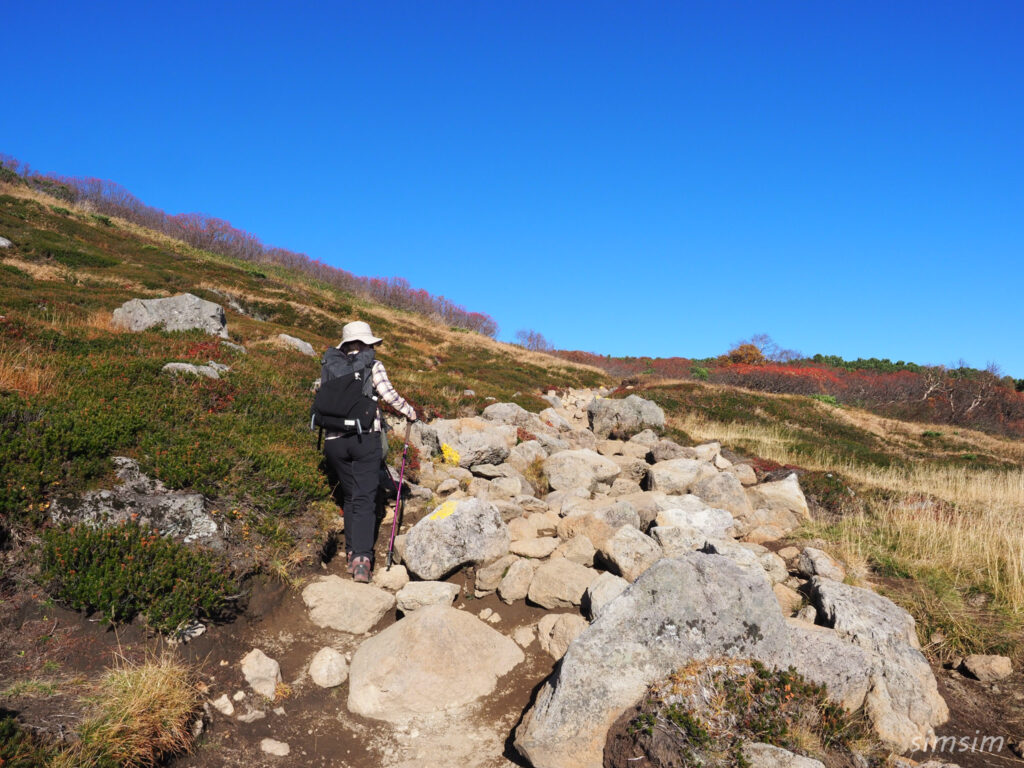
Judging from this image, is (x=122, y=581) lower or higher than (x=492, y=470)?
lower

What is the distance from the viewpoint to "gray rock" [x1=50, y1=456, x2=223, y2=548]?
568cm

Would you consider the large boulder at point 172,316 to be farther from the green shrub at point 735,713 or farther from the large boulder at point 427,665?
the green shrub at point 735,713

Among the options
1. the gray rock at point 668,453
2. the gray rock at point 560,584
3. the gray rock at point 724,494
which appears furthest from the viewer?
the gray rock at point 668,453

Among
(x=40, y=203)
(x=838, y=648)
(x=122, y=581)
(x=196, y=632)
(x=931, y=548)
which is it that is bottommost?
(x=196, y=632)

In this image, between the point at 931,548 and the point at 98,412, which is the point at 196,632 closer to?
the point at 98,412

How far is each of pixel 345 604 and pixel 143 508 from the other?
8.00 feet

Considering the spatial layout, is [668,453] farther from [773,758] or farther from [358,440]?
[773,758]

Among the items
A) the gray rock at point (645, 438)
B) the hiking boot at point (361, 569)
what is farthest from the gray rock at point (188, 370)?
the gray rock at point (645, 438)

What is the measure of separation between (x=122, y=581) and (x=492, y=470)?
6.12 meters

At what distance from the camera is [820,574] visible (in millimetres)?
7246

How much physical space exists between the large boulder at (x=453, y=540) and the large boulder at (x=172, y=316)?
12.7m

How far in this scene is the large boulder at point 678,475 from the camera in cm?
1070

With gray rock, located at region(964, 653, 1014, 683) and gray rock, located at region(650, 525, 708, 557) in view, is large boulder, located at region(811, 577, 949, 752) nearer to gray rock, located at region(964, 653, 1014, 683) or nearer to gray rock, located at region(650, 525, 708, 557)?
gray rock, located at region(964, 653, 1014, 683)

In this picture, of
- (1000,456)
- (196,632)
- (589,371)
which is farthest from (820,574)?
(589,371)
